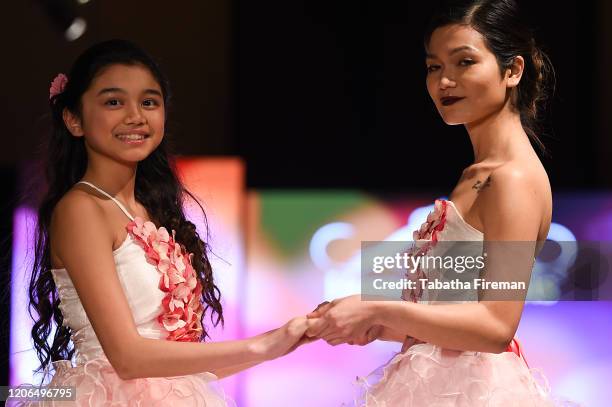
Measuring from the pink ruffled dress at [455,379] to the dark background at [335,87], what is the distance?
2.01 meters

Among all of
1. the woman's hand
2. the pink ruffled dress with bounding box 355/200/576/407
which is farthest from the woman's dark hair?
the woman's hand

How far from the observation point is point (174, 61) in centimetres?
449

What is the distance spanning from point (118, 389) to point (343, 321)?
0.49 meters

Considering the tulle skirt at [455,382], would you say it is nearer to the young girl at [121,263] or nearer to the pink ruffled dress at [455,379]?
the pink ruffled dress at [455,379]

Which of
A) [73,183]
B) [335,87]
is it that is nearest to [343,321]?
[73,183]

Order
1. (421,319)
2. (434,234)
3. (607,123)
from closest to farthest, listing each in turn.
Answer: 1. (421,319)
2. (434,234)
3. (607,123)

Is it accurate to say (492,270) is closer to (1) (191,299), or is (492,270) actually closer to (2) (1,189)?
(1) (191,299)

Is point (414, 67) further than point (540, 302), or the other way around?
point (414, 67)

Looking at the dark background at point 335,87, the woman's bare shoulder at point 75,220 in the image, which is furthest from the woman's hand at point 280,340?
Answer: the dark background at point 335,87

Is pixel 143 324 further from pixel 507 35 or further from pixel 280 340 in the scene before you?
pixel 507 35

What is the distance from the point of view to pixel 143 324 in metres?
2.05

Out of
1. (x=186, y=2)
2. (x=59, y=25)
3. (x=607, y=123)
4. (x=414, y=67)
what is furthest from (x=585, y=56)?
(x=59, y=25)

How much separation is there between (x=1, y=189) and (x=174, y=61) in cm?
115

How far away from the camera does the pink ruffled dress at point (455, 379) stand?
74.5 inches
